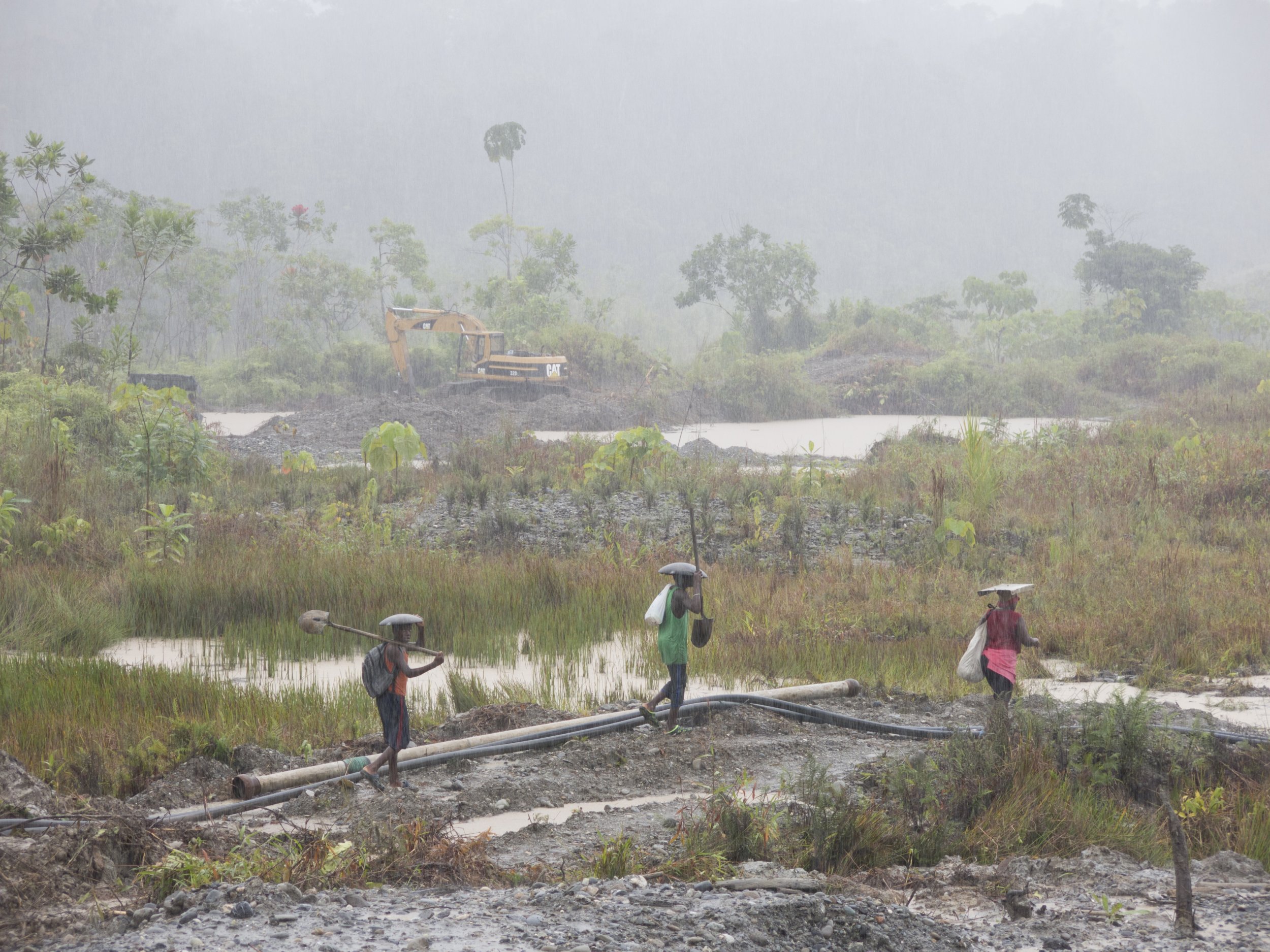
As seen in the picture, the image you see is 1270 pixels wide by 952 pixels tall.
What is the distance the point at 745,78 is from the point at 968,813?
551 ft

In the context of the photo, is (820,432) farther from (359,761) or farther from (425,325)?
(359,761)

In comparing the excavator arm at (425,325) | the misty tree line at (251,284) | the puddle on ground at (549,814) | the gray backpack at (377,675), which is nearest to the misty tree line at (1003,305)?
the misty tree line at (251,284)

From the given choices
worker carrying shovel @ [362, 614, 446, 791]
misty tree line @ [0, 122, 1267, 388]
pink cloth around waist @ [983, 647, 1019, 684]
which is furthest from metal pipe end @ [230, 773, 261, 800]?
misty tree line @ [0, 122, 1267, 388]

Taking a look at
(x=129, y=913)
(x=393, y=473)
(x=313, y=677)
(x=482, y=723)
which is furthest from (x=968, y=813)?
(x=393, y=473)

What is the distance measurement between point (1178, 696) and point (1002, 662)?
2.50m

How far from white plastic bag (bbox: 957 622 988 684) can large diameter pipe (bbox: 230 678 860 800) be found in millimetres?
1230

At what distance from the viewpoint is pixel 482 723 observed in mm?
6730

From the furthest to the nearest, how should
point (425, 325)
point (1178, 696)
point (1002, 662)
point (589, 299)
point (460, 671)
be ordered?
1. point (589, 299)
2. point (425, 325)
3. point (460, 671)
4. point (1178, 696)
5. point (1002, 662)

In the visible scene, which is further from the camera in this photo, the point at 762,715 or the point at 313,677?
the point at 313,677

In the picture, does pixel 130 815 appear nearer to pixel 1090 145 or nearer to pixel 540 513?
pixel 540 513

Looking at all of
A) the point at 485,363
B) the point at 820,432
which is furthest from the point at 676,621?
the point at 485,363

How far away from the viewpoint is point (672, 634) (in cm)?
633

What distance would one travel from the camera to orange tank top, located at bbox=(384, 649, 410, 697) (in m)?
5.66

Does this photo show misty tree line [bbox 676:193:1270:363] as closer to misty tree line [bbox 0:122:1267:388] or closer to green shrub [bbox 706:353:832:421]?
misty tree line [bbox 0:122:1267:388]
